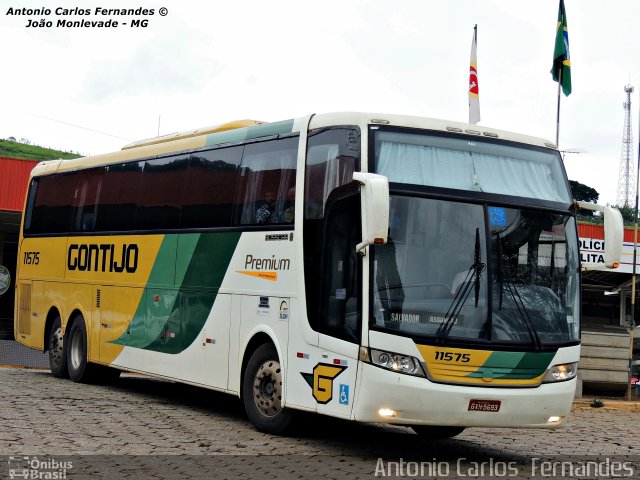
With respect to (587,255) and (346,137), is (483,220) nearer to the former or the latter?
(346,137)

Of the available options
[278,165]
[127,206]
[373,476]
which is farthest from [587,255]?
[373,476]

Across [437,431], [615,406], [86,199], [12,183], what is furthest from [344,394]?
[12,183]

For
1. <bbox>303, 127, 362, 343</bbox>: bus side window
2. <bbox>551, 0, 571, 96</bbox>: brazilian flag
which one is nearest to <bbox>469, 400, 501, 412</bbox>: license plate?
<bbox>303, 127, 362, 343</bbox>: bus side window

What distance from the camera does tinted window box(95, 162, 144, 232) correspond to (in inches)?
637

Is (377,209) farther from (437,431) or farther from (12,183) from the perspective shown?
(12,183)

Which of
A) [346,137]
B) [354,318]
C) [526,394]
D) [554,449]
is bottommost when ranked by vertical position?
[554,449]

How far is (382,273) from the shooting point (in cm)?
1025

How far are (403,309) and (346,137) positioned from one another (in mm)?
1923

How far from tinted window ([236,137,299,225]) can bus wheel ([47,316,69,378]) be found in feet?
21.8

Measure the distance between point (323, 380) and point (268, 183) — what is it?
8.83 feet

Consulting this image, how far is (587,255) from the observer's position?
3466 centimetres

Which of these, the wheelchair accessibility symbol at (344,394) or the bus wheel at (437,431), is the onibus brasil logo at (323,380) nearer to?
the wheelchair accessibility symbol at (344,394)

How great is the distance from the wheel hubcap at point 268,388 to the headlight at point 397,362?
74.9 inches

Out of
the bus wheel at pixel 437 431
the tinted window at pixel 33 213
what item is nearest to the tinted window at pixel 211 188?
the bus wheel at pixel 437 431
